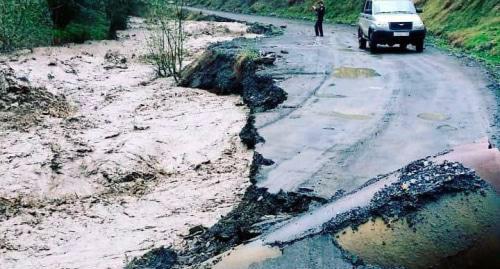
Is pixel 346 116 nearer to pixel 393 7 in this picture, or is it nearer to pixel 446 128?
pixel 446 128

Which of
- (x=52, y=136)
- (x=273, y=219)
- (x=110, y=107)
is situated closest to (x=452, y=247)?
(x=273, y=219)

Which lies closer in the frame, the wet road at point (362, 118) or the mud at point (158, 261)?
the mud at point (158, 261)

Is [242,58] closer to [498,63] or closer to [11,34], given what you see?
[498,63]

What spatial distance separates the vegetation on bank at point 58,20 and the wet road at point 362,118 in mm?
13402

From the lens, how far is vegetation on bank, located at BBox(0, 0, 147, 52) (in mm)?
25000

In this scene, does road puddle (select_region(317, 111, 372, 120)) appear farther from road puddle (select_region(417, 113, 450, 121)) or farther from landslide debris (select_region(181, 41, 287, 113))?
landslide debris (select_region(181, 41, 287, 113))

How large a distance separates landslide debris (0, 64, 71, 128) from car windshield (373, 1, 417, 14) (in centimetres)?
1140

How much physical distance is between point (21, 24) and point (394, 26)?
15821 mm

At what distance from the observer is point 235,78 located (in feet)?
54.7

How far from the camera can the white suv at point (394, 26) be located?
65.9 feet

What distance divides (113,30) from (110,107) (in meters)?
18.1

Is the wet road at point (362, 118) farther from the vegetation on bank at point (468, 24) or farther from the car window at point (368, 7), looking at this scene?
the car window at point (368, 7)

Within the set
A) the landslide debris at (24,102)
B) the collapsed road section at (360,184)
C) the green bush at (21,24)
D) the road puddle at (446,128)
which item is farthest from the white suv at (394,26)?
the green bush at (21,24)

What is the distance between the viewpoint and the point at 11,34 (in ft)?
82.6
